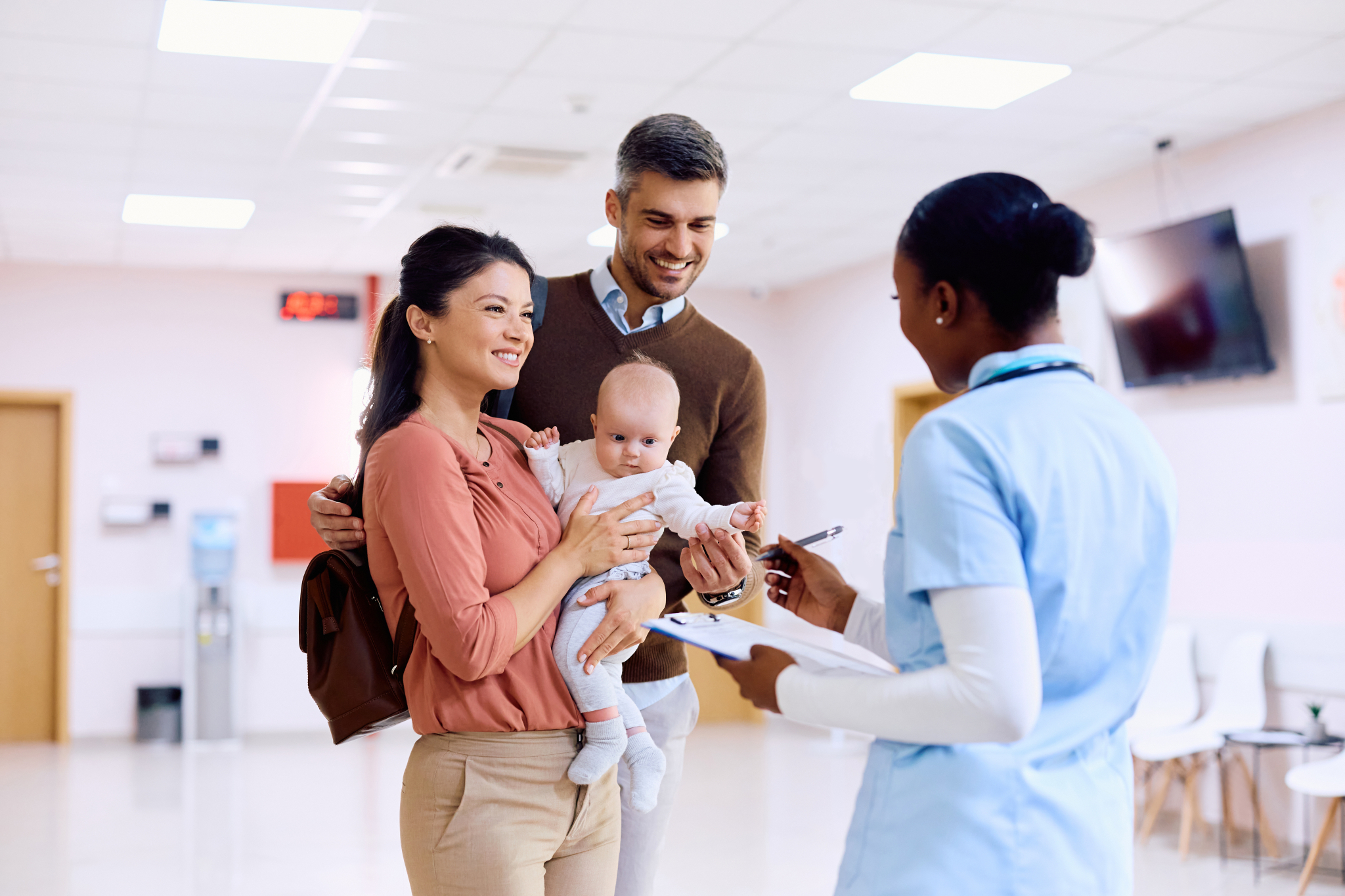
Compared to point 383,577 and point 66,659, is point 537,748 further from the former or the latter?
point 66,659

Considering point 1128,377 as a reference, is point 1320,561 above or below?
below

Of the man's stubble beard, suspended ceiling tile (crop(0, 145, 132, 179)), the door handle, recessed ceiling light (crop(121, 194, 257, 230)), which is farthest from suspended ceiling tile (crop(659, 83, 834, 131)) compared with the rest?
the door handle

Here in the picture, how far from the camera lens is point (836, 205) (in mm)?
7242

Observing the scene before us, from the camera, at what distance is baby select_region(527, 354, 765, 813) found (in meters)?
1.78

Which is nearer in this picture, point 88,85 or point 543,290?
point 543,290

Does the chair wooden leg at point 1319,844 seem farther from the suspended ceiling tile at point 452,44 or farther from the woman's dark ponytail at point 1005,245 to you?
the woman's dark ponytail at point 1005,245

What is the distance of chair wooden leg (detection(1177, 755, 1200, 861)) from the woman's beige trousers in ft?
14.5

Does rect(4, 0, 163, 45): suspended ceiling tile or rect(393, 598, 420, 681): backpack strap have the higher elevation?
rect(4, 0, 163, 45): suspended ceiling tile

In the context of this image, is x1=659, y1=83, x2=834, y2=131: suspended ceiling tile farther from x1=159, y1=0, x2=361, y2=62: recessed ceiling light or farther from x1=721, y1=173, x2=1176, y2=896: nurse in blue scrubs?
x1=721, y1=173, x2=1176, y2=896: nurse in blue scrubs

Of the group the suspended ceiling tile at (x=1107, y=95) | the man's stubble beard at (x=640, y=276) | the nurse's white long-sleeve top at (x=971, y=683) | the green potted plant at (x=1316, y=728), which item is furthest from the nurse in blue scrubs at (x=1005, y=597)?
the green potted plant at (x=1316, y=728)

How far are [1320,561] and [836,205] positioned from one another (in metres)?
3.16

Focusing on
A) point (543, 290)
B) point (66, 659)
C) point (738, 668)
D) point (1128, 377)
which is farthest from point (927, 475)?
point (66, 659)

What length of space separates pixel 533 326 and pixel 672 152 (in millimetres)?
379

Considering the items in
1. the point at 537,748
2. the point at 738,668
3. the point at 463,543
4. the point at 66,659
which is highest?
the point at 463,543
